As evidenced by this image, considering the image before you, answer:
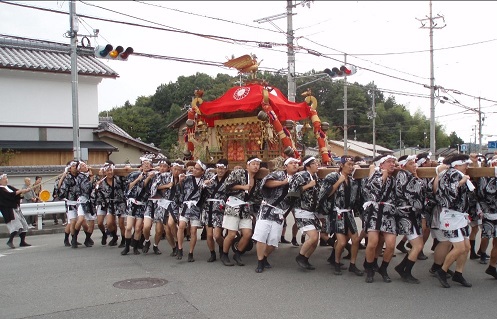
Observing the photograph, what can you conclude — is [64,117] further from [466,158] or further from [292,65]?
[466,158]

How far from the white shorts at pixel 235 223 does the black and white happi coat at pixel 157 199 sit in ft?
4.57

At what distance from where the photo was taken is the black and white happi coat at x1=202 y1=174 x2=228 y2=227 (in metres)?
7.64

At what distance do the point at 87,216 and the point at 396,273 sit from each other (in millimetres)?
6372

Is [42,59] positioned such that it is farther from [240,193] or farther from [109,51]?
[240,193]

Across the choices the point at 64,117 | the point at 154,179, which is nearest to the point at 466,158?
the point at 154,179

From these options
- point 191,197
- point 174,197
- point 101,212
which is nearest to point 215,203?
point 191,197

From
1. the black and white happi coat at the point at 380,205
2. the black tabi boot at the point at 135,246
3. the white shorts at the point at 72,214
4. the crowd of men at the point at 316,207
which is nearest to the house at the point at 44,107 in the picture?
the white shorts at the point at 72,214

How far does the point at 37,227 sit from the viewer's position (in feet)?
39.9

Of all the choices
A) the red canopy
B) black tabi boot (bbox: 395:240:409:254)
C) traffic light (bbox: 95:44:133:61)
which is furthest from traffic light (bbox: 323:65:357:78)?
black tabi boot (bbox: 395:240:409:254)

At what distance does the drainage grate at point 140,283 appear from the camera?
6265 millimetres

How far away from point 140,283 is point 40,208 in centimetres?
682

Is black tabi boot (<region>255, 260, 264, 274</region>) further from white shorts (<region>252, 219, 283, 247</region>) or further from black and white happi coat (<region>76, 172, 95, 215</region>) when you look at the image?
black and white happi coat (<region>76, 172, 95, 215</region>)

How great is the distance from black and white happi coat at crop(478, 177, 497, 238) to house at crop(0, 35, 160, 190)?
39.3ft

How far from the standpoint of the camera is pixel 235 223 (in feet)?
24.4
